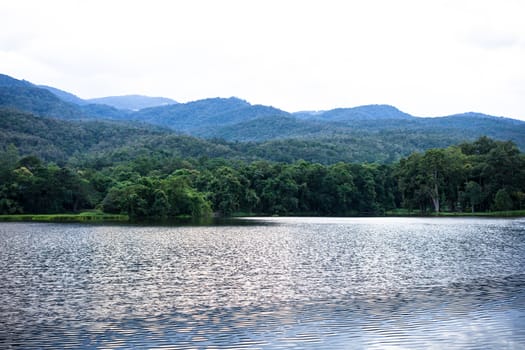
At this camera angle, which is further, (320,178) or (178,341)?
(320,178)

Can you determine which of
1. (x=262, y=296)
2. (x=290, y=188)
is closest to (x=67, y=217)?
(x=290, y=188)

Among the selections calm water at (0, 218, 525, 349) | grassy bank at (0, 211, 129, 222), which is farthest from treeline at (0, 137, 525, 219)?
calm water at (0, 218, 525, 349)

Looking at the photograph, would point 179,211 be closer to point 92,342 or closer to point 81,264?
point 81,264

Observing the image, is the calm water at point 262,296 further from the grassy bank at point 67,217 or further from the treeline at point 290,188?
the treeline at point 290,188

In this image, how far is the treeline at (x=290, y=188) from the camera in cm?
11400

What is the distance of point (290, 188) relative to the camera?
141 meters

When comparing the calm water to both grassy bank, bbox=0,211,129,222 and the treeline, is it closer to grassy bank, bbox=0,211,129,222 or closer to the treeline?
grassy bank, bbox=0,211,129,222

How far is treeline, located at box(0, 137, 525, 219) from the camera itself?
114000 millimetres

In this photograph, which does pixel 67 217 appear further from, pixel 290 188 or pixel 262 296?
pixel 262 296

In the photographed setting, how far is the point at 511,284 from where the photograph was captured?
2986 centimetres

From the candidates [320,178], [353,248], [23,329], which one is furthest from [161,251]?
[320,178]

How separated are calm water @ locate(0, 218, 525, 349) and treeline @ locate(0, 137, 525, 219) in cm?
6552

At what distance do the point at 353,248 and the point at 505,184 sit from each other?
7965cm

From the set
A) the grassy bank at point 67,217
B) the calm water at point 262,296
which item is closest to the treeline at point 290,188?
the grassy bank at point 67,217
